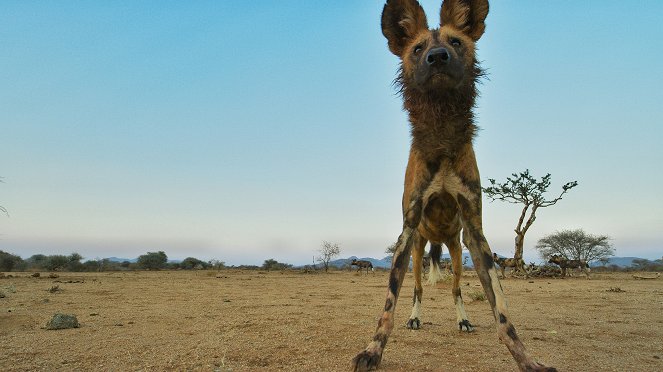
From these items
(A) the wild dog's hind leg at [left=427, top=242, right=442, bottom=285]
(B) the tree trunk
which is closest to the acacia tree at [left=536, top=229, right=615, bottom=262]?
(B) the tree trunk

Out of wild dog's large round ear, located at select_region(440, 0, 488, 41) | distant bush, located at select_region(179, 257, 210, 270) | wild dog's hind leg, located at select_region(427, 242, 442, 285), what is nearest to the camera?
wild dog's large round ear, located at select_region(440, 0, 488, 41)

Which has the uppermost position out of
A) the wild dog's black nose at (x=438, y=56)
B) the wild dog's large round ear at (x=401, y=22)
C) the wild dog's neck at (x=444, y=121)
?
the wild dog's large round ear at (x=401, y=22)

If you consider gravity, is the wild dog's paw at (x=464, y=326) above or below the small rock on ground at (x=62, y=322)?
below

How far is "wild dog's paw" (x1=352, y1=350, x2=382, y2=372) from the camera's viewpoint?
302 cm

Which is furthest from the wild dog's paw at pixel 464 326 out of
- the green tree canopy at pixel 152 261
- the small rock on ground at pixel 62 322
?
the green tree canopy at pixel 152 261

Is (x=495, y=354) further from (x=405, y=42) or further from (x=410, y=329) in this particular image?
(x=405, y=42)

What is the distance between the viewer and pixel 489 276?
341cm

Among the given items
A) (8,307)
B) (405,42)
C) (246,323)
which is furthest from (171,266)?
(405,42)

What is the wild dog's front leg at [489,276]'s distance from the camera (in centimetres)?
289

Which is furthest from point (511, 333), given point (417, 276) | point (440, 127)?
point (417, 276)

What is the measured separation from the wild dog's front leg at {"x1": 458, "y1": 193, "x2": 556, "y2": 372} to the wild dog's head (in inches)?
45.1

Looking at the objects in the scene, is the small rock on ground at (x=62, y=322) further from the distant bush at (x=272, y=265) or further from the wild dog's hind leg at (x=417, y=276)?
the distant bush at (x=272, y=265)

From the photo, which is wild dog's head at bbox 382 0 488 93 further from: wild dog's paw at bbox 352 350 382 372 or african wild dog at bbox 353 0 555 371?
wild dog's paw at bbox 352 350 382 372

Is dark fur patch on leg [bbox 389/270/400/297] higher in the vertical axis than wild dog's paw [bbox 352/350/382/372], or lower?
higher
